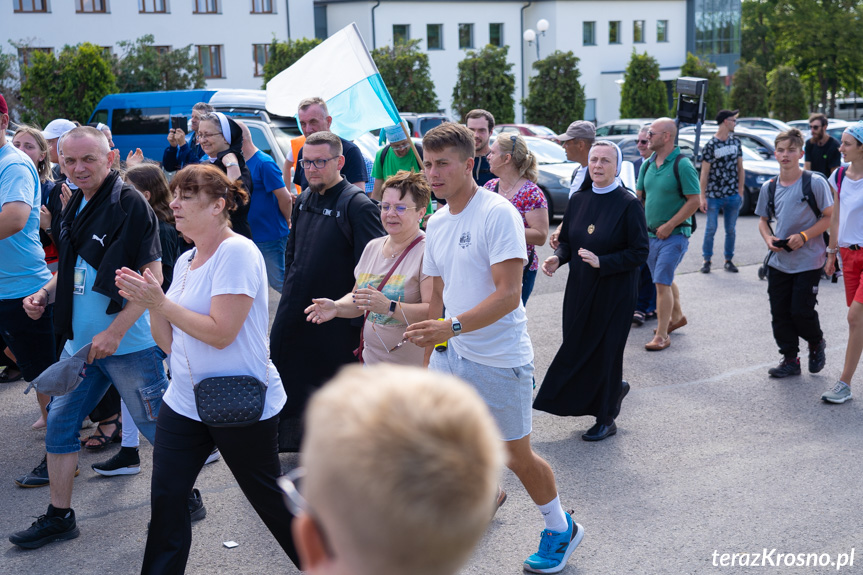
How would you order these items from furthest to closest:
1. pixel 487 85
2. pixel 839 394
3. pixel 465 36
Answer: pixel 465 36 < pixel 487 85 < pixel 839 394

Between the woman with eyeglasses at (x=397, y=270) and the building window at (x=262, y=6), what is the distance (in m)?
45.4

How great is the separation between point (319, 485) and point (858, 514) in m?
4.01

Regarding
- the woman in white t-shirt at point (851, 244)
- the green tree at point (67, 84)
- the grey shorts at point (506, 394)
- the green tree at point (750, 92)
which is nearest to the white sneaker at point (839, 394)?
the woman in white t-shirt at point (851, 244)

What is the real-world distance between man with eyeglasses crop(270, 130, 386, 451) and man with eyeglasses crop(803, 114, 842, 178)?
1028 centimetres

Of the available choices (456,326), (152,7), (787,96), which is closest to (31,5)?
(152,7)

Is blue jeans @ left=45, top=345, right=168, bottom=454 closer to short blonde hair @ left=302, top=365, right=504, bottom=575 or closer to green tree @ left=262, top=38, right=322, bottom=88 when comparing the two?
short blonde hair @ left=302, top=365, right=504, bottom=575

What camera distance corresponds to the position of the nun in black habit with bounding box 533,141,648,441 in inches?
217

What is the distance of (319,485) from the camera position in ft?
3.82

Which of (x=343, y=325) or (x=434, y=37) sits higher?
(x=434, y=37)

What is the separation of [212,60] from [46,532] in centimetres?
4460

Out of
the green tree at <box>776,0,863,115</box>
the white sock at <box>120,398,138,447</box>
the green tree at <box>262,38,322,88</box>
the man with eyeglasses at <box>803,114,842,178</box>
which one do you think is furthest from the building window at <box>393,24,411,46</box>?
the white sock at <box>120,398,138,447</box>

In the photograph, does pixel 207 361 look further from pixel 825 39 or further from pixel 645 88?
pixel 825 39

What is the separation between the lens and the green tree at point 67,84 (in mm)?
25891

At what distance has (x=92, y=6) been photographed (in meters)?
41.7
